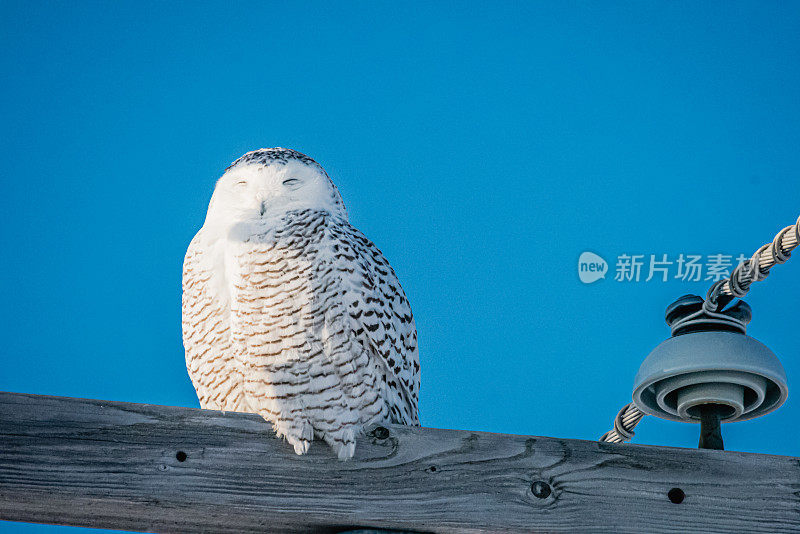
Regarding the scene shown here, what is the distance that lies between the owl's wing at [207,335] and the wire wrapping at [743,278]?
0.77 m

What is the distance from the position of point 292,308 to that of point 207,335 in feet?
0.68

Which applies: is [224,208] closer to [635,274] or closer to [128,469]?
[128,469]

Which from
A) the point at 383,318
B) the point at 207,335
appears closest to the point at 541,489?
the point at 383,318

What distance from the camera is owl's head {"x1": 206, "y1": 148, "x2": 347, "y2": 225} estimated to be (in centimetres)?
175

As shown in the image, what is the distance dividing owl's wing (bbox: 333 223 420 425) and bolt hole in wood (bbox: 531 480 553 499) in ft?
1.53

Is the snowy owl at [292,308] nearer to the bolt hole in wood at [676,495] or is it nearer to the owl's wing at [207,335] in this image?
the owl's wing at [207,335]

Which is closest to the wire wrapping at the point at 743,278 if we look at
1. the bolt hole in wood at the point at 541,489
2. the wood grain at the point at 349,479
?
the wood grain at the point at 349,479

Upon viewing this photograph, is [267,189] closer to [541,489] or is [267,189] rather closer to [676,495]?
[541,489]

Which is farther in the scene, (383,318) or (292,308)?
(383,318)

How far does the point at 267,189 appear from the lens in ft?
5.79

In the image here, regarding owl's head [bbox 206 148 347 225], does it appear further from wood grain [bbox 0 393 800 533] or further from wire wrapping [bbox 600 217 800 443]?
wire wrapping [bbox 600 217 800 443]

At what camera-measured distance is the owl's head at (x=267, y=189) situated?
175 centimetres

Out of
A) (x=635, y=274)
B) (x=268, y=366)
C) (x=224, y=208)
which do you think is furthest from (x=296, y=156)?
(x=635, y=274)

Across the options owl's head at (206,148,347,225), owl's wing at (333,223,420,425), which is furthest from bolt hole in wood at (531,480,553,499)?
owl's head at (206,148,347,225)
